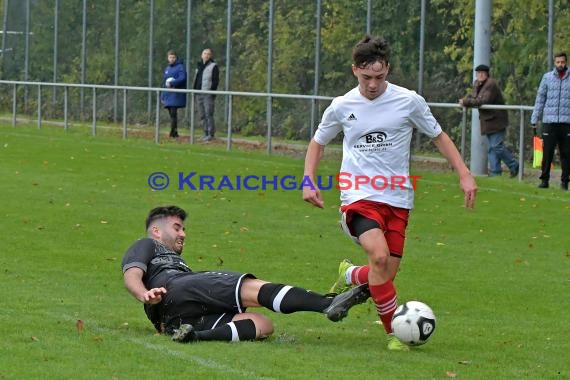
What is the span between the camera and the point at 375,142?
9227 mm

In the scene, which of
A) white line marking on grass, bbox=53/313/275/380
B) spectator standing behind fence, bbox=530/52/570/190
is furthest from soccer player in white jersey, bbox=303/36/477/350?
Answer: spectator standing behind fence, bbox=530/52/570/190

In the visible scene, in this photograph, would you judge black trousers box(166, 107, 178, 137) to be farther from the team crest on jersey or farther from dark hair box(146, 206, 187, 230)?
the team crest on jersey

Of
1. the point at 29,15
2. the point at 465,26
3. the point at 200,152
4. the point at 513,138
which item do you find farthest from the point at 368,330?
the point at 29,15

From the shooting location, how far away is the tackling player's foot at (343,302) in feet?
29.4

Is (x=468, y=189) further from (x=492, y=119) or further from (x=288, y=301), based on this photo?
(x=492, y=119)

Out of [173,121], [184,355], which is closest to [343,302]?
[184,355]

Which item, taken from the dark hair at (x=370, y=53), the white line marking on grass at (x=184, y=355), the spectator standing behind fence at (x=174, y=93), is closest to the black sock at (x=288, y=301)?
the white line marking on grass at (x=184, y=355)

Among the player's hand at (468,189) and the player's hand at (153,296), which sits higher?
the player's hand at (468,189)

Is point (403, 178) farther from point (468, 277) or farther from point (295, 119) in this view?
point (295, 119)

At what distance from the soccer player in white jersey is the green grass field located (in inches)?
23.5

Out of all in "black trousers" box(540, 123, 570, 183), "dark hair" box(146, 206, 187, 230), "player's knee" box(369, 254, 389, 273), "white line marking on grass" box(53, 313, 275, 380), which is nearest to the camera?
"white line marking on grass" box(53, 313, 275, 380)

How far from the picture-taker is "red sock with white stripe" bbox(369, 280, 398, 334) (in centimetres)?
912

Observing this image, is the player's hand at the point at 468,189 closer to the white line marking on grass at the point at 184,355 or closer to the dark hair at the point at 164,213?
the dark hair at the point at 164,213

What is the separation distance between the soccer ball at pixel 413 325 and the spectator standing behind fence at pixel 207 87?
2042 centimetres
